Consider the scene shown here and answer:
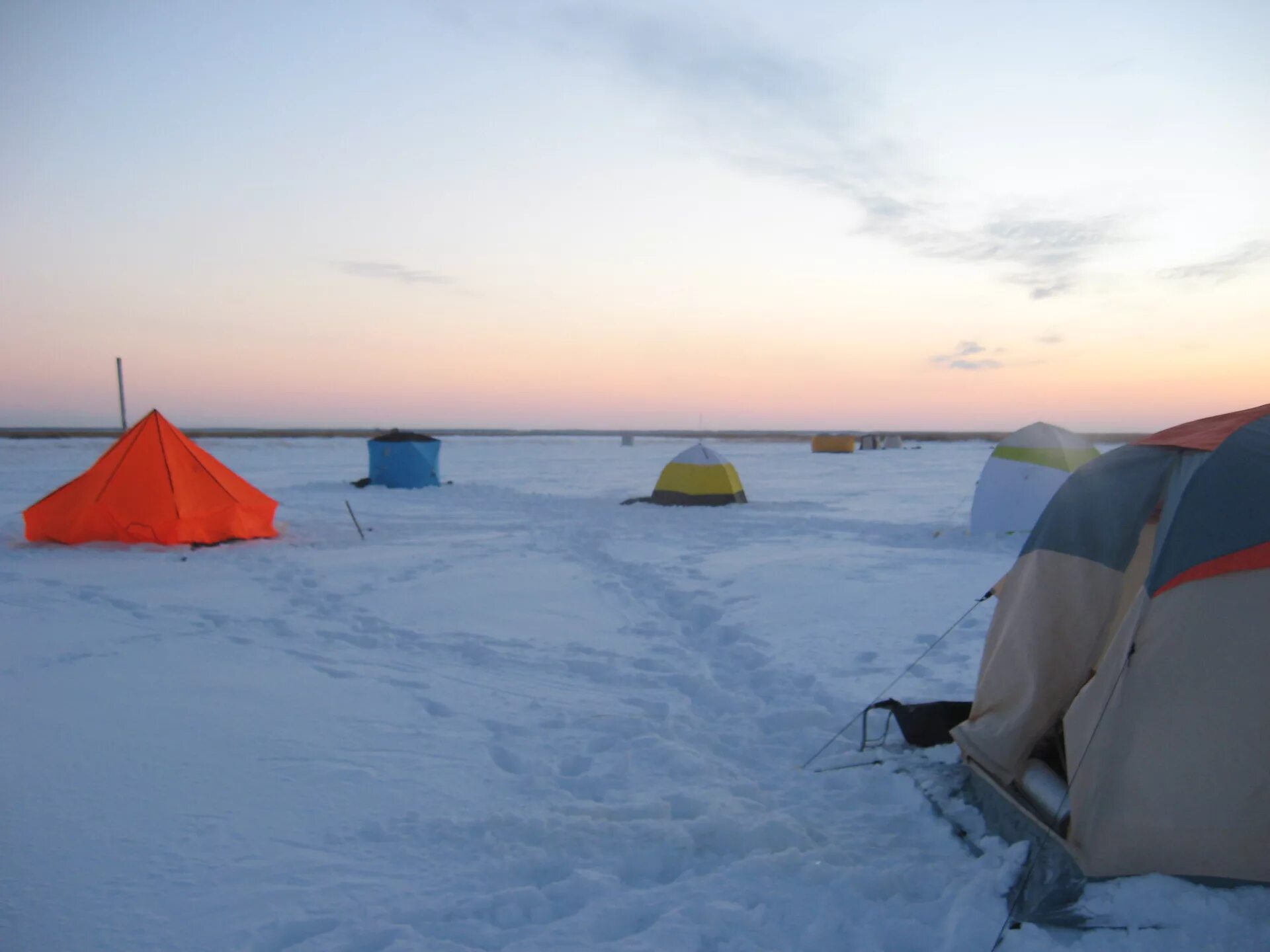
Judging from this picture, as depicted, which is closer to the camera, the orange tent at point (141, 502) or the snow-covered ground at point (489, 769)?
the snow-covered ground at point (489, 769)

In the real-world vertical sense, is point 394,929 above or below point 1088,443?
below

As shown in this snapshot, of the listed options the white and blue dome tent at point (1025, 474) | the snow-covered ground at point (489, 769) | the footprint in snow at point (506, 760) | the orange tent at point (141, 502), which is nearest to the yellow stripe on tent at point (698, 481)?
the white and blue dome tent at point (1025, 474)

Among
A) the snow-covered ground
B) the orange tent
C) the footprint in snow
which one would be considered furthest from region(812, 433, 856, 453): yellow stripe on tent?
the footprint in snow

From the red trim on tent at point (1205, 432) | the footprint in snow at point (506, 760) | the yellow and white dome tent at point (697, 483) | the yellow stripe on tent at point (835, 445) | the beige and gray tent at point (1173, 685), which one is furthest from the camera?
the yellow stripe on tent at point (835, 445)

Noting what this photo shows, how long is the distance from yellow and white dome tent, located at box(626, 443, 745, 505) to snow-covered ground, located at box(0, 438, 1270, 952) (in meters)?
6.61

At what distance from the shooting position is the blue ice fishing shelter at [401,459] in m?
20.6

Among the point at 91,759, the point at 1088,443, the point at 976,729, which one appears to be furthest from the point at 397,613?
the point at 1088,443

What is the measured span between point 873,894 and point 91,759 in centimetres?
377

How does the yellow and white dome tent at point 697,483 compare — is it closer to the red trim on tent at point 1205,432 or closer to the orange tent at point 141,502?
the orange tent at point 141,502

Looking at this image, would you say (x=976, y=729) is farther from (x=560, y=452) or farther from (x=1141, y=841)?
(x=560, y=452)

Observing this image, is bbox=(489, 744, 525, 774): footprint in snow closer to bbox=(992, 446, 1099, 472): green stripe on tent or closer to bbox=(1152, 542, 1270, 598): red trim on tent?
bbox=(1152, 542, 1270, 598): red trim on tent

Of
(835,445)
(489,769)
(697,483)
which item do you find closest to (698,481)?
(697,483)

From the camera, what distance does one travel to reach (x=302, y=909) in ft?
9.14

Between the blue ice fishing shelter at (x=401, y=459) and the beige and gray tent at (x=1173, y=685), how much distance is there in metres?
18.7
